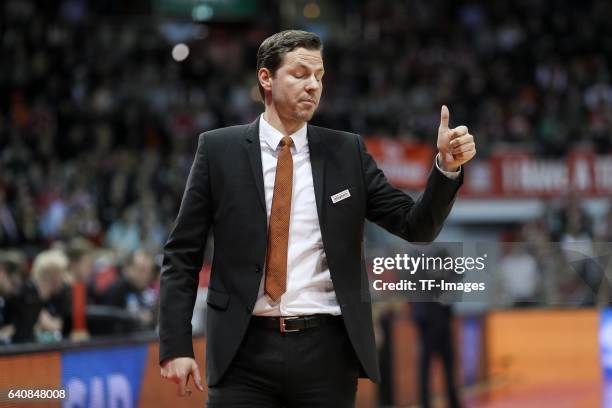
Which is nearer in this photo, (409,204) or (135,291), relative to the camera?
(409,204)

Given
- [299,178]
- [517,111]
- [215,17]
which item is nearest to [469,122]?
[517,111]

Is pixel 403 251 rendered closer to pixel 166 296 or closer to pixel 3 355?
pixel 166 296

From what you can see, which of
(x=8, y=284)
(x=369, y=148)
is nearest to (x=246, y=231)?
(x=8, y=284)

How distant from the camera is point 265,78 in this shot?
353cm

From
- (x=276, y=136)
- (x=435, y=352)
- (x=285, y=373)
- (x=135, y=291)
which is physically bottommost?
(x=435, y=352)

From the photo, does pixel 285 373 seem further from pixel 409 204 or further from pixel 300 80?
pixel 300 80

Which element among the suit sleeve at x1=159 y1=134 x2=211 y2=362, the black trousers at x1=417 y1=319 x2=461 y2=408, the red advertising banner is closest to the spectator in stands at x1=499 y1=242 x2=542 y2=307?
the suit sleeve at x1=159 y1=134 x2=211 y2=362

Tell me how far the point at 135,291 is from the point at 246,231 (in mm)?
5405

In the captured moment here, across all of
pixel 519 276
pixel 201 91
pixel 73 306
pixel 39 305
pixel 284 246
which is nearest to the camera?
pixel 284 246

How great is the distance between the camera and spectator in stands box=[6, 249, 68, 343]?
22.9ft

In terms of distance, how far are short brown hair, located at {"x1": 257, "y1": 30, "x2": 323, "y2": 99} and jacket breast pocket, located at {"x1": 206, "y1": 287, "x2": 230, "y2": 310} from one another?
0.76m

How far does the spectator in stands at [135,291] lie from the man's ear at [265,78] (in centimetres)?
518

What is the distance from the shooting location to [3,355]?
516 centimetres

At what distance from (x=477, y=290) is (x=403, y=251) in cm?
31
